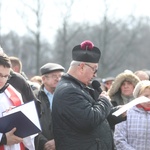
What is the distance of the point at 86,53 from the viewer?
13.4 feet

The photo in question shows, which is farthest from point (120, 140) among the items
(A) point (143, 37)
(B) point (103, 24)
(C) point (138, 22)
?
(A) point (143, 37)

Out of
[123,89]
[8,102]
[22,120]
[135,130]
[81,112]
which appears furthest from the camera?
[123,89]

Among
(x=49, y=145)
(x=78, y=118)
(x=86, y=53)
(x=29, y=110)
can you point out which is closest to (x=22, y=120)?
(x=29, y=110)

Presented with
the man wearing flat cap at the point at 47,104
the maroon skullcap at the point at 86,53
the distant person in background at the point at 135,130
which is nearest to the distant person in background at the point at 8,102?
the maroon skullcap at the point at 86,53

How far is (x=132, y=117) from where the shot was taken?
14.9ft

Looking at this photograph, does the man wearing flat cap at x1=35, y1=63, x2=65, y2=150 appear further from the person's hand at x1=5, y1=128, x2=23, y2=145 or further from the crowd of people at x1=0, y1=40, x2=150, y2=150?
the person's hand at x1=5, y1=128, x2=23, y2=145

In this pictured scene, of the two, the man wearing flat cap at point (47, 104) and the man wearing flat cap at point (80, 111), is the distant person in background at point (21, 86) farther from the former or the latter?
the man wearing flat cap at point (47, 104)

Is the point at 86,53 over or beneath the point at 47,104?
over

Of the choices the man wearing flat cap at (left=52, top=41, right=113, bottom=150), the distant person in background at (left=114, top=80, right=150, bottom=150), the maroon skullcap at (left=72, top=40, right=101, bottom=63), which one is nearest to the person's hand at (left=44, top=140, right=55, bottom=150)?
the man wearing flat cap at (left=52, top=41, right=113, bottom=150)

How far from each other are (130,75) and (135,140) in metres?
1.72

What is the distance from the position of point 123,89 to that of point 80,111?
228cm

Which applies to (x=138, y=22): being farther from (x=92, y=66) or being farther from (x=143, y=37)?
(x=143, y=37)

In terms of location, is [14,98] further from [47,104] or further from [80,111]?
[47,104]

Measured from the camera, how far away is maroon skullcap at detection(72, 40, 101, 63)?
4.07 m
